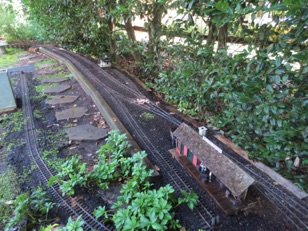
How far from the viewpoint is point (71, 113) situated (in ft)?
11.1

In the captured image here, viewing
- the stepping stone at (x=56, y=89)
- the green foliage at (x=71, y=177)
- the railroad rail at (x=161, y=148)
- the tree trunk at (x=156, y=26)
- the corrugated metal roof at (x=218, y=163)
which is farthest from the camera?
the stepping stone at (x=56, y=89)

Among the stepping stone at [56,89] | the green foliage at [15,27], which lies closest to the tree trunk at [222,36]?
the stepping stone at [56,89]

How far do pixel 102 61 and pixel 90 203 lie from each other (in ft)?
13.8

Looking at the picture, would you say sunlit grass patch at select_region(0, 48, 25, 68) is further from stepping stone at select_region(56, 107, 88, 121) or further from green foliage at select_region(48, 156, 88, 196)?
green foliage at select_region(48, 156, 88, 196)

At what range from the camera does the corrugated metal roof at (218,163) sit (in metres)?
1.58

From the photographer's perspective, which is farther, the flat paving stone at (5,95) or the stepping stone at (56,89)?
the stepping stone at (56,89)

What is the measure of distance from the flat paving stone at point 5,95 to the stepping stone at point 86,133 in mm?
1396

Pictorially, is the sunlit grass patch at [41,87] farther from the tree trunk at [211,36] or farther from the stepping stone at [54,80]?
the tree trunk at [211,36]

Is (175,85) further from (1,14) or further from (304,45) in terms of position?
(1,14)

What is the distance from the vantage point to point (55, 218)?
1.74 meters

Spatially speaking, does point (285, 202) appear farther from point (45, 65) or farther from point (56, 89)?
point (45, 65)

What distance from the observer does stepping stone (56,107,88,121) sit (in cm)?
328

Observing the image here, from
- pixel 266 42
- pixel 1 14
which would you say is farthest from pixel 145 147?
pixel 1 14

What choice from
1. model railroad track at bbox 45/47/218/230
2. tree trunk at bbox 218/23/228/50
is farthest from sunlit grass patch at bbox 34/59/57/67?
tree trunk at bbox 218/23/228/50
